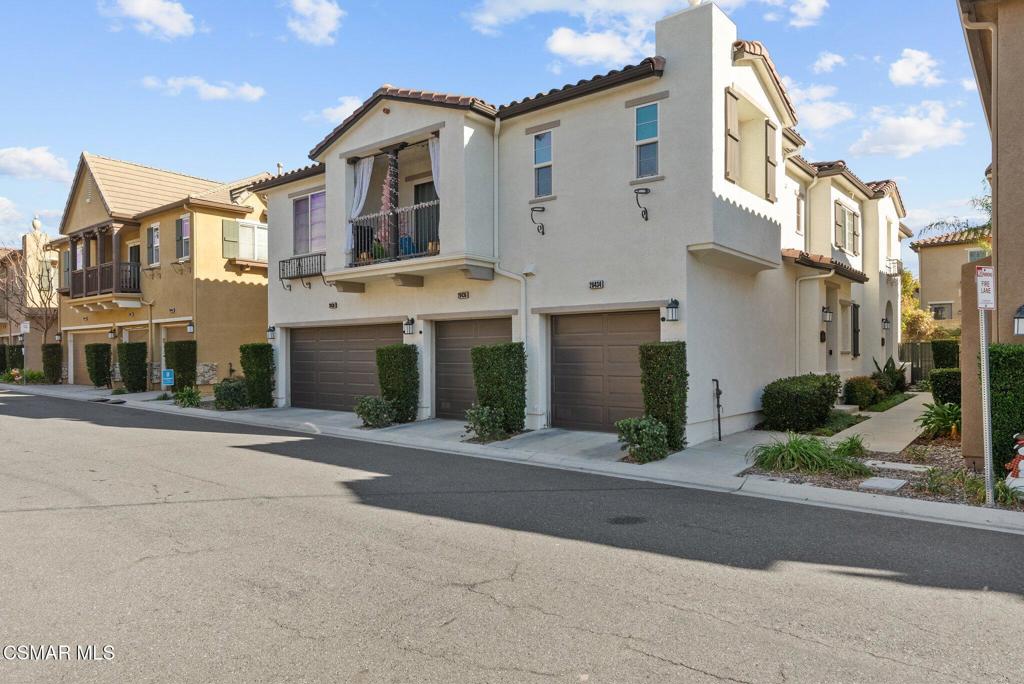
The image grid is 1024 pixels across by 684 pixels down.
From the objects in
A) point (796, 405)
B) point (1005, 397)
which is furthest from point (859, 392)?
point (1005, 397)

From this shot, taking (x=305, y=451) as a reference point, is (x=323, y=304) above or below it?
above

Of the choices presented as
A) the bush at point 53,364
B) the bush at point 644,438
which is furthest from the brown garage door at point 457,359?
the bush at point 53,364

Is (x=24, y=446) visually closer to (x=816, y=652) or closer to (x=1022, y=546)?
(x=816, y=652)

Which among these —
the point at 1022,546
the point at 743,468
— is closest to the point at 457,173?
the point at 743,468

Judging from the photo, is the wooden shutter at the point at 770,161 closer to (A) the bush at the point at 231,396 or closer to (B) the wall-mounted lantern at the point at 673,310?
(B) the wall-mounted lantern at the point at 673,310

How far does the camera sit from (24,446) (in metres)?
11.4

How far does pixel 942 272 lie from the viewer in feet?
103

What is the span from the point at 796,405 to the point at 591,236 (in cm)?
504

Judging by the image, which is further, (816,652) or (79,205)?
(79,205)

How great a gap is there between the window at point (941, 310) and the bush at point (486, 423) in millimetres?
27538

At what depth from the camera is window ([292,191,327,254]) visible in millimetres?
17453

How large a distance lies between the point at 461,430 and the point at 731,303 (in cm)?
574

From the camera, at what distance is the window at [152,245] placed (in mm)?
23703

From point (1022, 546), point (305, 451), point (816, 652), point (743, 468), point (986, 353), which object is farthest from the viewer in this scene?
point (305, 451)
